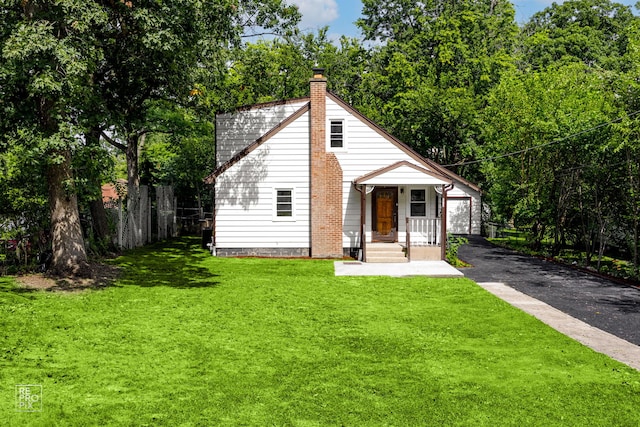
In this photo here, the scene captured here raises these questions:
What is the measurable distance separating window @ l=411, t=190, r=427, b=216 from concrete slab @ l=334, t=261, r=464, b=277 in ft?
8.90

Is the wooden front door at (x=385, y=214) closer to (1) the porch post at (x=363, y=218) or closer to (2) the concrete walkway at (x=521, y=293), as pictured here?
(1) the porch post at (x=363, y=218)

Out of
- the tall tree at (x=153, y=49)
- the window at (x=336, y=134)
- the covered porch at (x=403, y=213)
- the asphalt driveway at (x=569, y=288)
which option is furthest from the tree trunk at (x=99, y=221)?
the asphalt driveway at (x=569, y=288)

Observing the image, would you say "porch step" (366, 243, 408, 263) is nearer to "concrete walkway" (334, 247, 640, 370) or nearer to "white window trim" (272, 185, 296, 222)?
"concrete walkway" (334, 247, 640, 370)

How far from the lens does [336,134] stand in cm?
2216

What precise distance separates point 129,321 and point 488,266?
1363cm

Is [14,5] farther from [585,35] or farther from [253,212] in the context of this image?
[585,35]

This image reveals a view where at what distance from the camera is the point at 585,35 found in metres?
55.7

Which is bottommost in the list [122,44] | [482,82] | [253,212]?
[253,212]

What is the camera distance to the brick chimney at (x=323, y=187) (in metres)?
22.0

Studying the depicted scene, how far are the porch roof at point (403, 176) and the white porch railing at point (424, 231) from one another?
1.71 m

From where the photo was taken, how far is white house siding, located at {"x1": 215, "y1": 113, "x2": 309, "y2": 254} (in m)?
22.3

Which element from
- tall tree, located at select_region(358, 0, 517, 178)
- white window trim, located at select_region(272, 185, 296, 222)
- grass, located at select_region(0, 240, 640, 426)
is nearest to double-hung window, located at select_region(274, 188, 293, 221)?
white window trim, located at select_region(272, 185, 296, 222)

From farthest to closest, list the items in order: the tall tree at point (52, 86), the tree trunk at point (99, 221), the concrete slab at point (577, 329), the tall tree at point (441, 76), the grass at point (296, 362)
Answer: the tall tree at point (441, 76), the tree trunk at point (99, 221), the tall tree at point (52, 86), the concrete slab at point (577, 329), the grass at point (296, 362)

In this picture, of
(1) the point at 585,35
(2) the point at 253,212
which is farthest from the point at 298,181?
(1) the point at 585,35
